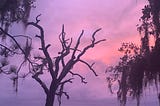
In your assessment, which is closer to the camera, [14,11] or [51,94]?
[14,11]

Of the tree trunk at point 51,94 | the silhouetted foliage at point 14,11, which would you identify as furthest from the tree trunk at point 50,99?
the silhouetted foliage at point 14,11

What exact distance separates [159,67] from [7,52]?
5014 mm

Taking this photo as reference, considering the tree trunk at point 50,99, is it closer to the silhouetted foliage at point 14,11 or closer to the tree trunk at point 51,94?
the tree trunk at point 51,94

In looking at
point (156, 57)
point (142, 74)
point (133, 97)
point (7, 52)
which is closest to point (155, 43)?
point (156, 57)

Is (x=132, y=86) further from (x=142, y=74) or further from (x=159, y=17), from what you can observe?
(x=159, y=17)

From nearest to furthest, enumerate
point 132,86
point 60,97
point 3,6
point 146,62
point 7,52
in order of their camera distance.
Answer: point 3,6 < point 7,52 < point 146,62 < point 132,86 < point 60,97

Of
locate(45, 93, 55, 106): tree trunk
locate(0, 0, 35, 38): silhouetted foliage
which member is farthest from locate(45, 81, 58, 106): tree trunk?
locate(0, 0, 35, 38): silhouetted foliage

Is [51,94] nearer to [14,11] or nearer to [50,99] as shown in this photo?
[50,99]

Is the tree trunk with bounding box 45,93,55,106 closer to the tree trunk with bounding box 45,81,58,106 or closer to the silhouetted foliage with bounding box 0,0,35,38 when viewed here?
the tree trunk with bounding box 45,81,58,106

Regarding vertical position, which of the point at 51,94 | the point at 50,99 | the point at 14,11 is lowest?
the point at 50,99

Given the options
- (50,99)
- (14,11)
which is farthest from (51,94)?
(14,11)

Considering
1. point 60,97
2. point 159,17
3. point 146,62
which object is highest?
point 159,17

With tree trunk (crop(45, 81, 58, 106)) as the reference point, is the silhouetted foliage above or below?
above

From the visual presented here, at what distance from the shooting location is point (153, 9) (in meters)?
15.0
